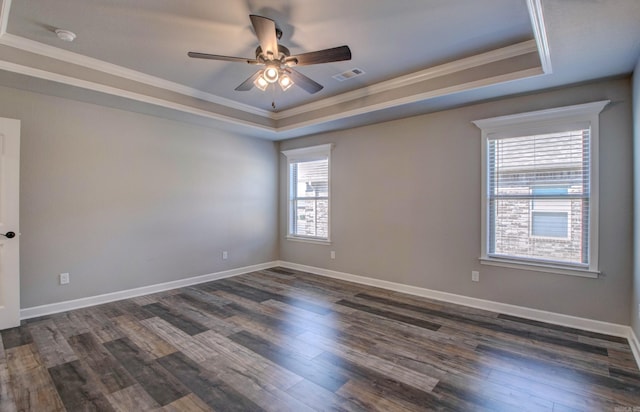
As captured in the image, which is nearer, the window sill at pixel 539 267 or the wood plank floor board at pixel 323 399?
the wood plank floor board at pixel 323 399

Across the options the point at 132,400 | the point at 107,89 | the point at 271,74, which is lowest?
the point at 132,400

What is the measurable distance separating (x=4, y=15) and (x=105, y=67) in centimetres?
101

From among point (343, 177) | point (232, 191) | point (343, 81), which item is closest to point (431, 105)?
point (343, 81)

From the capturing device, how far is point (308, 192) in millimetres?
5926

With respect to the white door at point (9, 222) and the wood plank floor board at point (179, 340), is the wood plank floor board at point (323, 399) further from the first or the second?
the white door at point (9, 222)

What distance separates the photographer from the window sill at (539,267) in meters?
3.21

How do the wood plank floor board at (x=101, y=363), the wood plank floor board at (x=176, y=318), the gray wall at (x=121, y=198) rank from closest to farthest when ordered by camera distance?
the wood plank floor board at (x=101, y=363)
the wood plank floor board at (x=176, y=318)
the gray wall at (x=121, y=198)

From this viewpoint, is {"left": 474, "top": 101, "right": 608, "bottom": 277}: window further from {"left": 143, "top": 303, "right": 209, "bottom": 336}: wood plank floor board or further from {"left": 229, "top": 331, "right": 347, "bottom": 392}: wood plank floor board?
{"left": 143, "top": 303, "right": 209, "bottom": 336}: wood plank floor board

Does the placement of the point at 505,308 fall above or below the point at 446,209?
below

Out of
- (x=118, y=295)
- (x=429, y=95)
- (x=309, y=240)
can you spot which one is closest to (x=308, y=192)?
(x=309, y=240)

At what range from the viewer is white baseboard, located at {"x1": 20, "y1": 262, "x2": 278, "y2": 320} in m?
3.54

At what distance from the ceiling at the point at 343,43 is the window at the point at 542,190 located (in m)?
0.45

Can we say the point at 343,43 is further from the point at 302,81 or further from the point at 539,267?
the point at 539,267

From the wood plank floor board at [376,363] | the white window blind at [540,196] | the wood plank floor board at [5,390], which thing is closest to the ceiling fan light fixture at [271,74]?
the wood plank floor board at [376,363]
